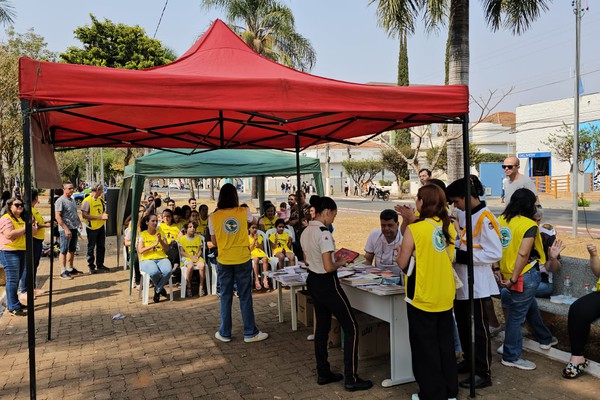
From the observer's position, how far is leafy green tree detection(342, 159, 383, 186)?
4609cm

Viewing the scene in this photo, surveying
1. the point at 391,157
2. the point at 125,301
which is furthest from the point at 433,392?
the point at 391,157

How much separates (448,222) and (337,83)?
1390mm

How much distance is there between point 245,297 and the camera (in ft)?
17.1

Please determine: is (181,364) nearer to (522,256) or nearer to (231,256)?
(231,256)

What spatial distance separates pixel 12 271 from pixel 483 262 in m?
6.13

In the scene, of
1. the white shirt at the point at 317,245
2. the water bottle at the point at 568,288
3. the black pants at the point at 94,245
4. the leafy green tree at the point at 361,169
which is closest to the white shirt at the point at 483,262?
the white shirt at the point at 317,245

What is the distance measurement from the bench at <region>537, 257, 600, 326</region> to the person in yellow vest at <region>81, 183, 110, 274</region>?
27.5 ft

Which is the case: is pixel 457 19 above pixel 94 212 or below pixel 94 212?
above

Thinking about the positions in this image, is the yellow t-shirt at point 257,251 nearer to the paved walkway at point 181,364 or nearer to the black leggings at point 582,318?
the paved walkway at point 181,364

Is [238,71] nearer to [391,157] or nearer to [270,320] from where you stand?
[270,320]

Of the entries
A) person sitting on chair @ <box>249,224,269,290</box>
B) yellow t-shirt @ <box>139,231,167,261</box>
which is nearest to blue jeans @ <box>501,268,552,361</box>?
person sitting on chair @ <box>249,224,269,290</box>

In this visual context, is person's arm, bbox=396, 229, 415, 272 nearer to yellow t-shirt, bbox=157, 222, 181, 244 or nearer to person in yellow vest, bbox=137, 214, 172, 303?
person in yellow vest, bbox=137, 214, 172, 303

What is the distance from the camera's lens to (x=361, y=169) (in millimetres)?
47094

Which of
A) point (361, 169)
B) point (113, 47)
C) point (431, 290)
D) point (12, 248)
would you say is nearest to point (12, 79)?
point (113, 47)
